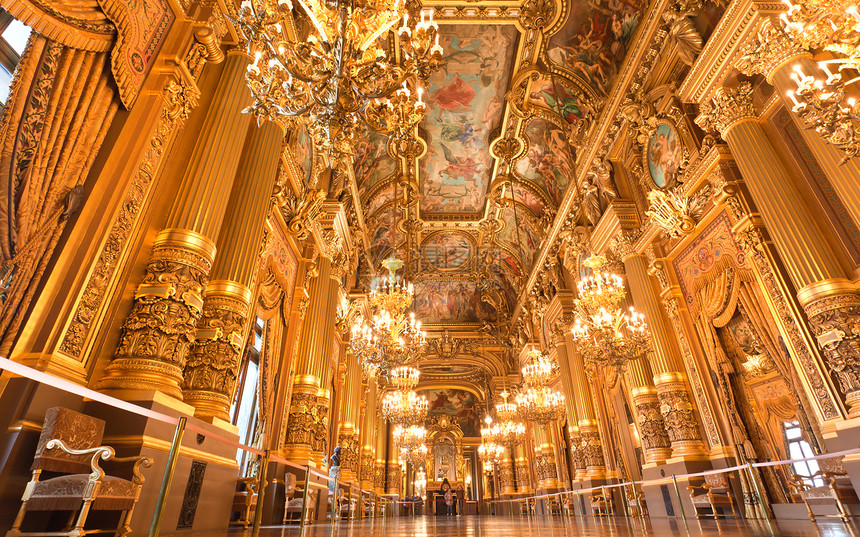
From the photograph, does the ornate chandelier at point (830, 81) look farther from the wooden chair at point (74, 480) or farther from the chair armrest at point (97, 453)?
the wooden chair at point (74, 480)

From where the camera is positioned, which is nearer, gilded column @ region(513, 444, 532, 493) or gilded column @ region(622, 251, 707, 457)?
gilded column @ region(622, 251, 707, 457)

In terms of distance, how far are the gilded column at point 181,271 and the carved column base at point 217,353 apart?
1.41 feet

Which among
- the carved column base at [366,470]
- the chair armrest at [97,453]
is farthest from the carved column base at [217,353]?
the carved column base at [366,470]

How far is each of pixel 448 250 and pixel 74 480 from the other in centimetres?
1642

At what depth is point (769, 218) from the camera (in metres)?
5.57

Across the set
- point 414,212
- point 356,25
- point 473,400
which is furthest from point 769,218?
point 473,400

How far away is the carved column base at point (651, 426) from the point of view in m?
7.99

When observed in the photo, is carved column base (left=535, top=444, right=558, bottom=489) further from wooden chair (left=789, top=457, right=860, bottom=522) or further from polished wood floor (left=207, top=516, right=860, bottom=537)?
wooden chair (left=789, top=457, right=860, bottom=522)

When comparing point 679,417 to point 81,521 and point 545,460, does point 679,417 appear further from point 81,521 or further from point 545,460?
point 545,460

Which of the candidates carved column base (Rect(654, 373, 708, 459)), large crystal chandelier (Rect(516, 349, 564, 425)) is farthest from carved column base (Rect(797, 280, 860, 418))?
large crystal chandelier (Rect(516, 349, 564, 425))

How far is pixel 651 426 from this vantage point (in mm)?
8242

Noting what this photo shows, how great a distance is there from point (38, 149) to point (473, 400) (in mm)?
25495

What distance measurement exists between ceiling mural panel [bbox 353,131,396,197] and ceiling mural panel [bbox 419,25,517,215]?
50.7 inches

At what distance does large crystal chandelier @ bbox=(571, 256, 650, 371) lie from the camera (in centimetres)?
671
